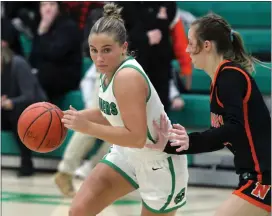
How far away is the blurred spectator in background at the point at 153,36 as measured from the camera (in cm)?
524

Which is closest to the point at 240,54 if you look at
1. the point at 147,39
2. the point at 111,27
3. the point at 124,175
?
the point at 111,27

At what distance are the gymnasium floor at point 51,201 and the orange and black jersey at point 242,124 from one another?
6.77ft

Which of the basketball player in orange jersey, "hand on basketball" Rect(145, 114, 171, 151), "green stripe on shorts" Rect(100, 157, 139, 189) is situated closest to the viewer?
the basketball player in orange jersey

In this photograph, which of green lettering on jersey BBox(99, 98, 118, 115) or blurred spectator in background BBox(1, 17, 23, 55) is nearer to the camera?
green lettering on jersey BBox(99, 98, 118, 115)

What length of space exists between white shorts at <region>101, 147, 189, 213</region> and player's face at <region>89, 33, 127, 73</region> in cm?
53

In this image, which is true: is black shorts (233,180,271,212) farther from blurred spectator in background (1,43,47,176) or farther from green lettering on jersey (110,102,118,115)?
blurred spectator in background (1,43,47,176)

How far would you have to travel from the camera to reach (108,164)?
3.15m

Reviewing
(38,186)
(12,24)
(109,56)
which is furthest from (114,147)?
(12,24)

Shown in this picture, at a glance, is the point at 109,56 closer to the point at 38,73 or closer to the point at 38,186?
the point at 38,186

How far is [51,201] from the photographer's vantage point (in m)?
5.03

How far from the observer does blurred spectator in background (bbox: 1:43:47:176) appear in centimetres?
588

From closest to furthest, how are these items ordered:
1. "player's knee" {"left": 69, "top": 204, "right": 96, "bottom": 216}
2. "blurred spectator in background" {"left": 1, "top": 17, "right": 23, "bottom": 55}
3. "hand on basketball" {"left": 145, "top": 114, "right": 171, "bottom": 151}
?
"hand on basketball" {"left": 145, "top": 114, "right": 171, "bottom": 151} → "player's knee" {"left": 69, "top": 204, "right": 96, "bottom": 216} → "blurred spectator in background" {"left": 1, "top": 17, "right": 23, "bottom": 55}

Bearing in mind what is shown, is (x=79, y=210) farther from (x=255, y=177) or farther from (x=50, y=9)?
(x=50, y=9)

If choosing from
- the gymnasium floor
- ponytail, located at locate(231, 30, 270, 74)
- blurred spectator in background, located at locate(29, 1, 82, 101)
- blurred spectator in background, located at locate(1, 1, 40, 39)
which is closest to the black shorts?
ponytail, located at locate(231, 30, 270, 74)
